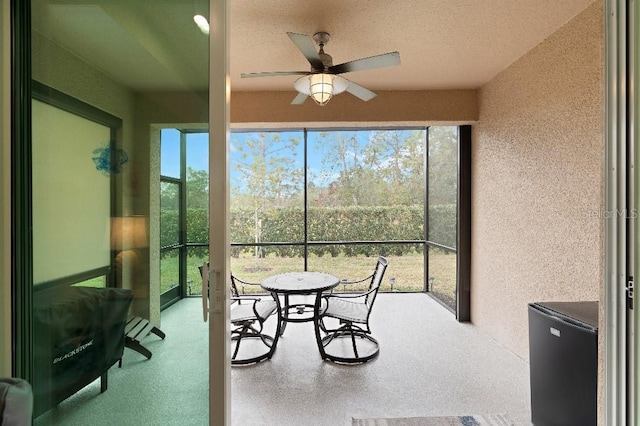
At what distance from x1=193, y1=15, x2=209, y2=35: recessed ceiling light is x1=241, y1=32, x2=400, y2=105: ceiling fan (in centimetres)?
80

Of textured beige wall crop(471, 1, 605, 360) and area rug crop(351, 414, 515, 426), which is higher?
textured beige wall crop(471, 1, 605, 360)

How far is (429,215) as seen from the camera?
5230 millimetres

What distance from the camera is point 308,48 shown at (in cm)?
217

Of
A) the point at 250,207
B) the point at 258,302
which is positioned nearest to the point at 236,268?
the point at 250,207

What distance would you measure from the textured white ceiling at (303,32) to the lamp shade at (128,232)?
1.91ft

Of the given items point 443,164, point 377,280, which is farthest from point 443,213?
point 377,280

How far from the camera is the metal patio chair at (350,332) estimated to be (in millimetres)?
3084

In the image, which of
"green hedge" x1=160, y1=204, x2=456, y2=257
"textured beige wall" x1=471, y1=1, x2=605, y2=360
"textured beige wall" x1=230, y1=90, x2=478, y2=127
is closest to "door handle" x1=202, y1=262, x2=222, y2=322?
"textured beige wall" x1=471, y1=1, x2=605, y2=360

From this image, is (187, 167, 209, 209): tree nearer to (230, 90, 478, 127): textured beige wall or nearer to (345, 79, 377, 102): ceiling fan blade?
(345, 79, 377, 102): ceiling fan blade

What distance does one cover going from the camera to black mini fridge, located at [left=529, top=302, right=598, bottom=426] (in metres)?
1.65

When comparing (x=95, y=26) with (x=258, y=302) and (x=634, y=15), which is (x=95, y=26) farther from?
(x=258, y=302)

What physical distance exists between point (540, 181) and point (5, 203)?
11.4ft

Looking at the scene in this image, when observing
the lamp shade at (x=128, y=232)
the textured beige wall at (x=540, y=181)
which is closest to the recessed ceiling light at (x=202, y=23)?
the lamp shade at (x=128, y=232)

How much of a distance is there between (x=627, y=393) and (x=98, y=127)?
2.32m
